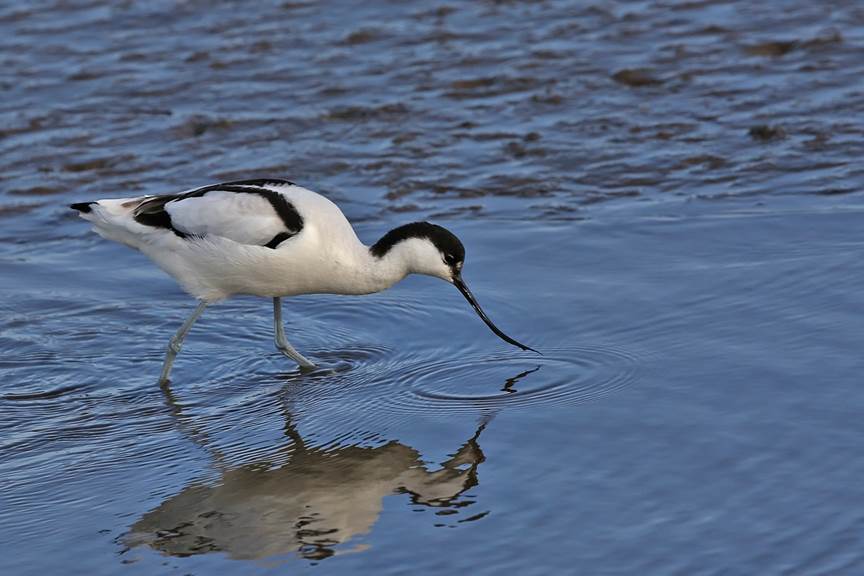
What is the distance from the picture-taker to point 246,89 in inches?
437

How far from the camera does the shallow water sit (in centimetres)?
492

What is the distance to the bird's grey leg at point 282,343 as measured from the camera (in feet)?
21.7

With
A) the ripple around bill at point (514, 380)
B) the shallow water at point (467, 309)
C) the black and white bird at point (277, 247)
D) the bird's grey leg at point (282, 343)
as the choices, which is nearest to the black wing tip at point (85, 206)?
the black and white bird at point (277, 247)

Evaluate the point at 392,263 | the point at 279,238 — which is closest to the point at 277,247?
the point at 279,238

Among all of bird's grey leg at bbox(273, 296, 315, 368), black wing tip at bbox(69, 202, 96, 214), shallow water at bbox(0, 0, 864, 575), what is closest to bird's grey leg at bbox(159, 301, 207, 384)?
shallow water at bbox(0, 0, 864, 575)

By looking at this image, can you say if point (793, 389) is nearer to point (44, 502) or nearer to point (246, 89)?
point (44, 502)

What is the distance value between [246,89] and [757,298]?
531cm

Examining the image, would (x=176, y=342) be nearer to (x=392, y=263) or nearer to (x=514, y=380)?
(x=392, y=263)

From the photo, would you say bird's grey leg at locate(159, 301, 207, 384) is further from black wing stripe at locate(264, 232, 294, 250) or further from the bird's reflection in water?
the bird's reflection in water

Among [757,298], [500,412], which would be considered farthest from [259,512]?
[757,298]

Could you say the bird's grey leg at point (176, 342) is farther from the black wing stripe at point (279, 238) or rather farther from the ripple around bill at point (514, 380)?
the ripple around bill at point (514, 380)

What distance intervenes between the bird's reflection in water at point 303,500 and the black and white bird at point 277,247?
967 mm

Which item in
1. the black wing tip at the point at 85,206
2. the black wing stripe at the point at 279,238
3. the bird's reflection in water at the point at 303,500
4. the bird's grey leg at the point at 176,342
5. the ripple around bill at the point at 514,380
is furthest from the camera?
the black wing tip at the point at 85,206

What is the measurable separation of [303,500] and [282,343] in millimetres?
1636
